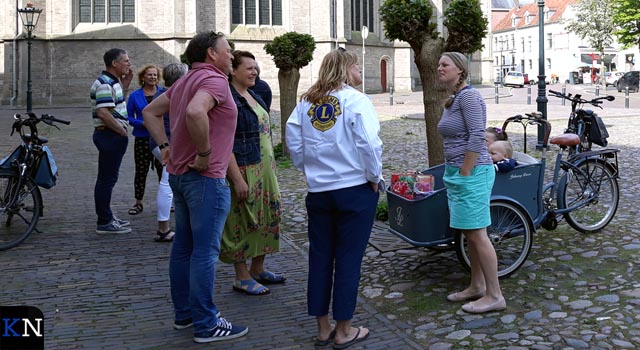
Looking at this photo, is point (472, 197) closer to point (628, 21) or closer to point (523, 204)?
point (523, 204)

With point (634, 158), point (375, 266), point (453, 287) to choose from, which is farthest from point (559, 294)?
point (634, 158)

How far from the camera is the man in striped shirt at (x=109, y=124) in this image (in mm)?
6801

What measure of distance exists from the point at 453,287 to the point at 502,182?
889 millimetres

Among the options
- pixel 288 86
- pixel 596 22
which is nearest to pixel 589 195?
pixel 288 86

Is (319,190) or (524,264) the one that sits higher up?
(319,190)

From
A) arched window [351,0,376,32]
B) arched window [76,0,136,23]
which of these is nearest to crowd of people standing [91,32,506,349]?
arched window [76,0,136,23]

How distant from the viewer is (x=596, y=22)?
54906mm

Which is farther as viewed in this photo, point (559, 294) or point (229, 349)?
point (559, 294)

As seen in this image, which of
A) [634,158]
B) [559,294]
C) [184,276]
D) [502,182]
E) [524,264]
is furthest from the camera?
[634,158]

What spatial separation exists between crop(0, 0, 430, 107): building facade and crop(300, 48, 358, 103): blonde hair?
3454cm

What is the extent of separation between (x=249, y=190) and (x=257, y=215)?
22cm

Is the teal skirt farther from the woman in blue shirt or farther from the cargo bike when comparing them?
the woman in blue shirt

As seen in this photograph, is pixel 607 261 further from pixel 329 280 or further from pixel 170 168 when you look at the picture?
pixel 170 168

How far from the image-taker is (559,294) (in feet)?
15.8
